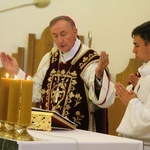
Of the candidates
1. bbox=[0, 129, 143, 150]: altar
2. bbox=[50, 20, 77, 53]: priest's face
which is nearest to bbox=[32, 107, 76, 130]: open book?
bbox=[0, 129, 143, 150]: altar

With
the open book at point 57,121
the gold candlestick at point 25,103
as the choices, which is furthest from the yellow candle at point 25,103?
the open book at point 57,121

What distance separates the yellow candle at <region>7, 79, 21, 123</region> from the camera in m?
1.76

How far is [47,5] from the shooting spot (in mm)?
4797

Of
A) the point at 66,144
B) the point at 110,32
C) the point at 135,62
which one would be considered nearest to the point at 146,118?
the point at 66,144

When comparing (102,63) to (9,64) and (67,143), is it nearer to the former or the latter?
(9,64)

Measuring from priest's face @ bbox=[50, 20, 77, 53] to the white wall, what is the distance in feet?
4.33

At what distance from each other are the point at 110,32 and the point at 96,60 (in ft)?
4.51

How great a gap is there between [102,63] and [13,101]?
124 centimetres

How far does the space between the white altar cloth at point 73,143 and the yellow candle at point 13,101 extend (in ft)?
0.34

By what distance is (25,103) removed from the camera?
175cm

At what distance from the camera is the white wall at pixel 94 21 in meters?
4.68

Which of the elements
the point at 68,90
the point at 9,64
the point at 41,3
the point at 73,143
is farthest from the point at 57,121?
the point at 41,3

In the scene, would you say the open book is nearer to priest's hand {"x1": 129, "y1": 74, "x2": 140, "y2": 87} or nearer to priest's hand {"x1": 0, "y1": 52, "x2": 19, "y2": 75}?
priest's hand {"x1": 129, "y1": 74, "x2": 140, "y2": 87}

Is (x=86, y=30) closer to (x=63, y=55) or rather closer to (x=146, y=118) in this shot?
(x=63, y=55)
